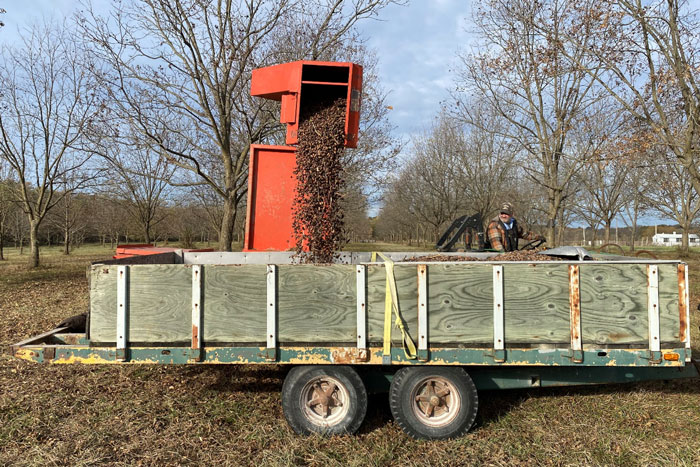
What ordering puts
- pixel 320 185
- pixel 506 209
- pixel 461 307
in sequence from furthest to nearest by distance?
pixel 506 209 < pixel 320 185 < pixel 461 307

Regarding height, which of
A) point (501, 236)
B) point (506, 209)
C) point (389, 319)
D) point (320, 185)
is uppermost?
point (320, 185)

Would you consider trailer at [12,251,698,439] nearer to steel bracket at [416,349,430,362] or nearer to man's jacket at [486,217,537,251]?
steel bracket at [416,349,430,362]

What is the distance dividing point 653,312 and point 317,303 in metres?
2.44

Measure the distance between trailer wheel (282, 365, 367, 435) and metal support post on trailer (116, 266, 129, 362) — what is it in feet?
4.07

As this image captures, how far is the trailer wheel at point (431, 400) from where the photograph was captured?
3.21m

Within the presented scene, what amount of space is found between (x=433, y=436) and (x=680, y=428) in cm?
220

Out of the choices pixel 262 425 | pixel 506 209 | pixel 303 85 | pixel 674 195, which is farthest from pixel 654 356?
pixel 674 195

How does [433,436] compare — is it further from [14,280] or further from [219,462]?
[14,280]

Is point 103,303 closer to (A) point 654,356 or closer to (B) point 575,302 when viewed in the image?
(B) point 575,302

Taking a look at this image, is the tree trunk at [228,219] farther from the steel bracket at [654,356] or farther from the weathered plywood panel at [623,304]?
the steel bracket at [654,356]

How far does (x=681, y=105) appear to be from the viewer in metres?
9.30

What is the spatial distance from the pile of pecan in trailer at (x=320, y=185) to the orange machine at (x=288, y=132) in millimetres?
185

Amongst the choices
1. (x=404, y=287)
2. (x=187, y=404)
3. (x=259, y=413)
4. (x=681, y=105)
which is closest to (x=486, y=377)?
(x=404, y=287)

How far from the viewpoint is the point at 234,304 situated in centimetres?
311
